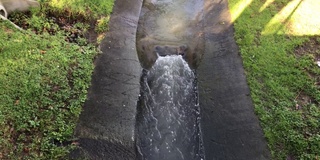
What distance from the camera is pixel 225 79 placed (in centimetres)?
868

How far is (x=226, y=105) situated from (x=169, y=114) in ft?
5.11

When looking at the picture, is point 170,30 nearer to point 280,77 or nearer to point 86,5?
point 86,5

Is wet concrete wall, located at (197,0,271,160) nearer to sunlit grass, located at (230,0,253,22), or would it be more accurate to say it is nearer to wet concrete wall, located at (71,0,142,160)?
sunlit grass, located at (230,0,253,22)

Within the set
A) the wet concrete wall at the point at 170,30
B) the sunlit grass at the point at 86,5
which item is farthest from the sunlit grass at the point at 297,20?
the sunlit grass at the point at 86,5

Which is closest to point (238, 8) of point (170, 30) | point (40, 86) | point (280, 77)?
point (170, 30)

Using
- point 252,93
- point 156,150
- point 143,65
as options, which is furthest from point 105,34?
point 252,93

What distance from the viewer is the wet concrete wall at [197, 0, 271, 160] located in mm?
7125

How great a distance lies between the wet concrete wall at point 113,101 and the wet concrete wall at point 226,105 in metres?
1.92

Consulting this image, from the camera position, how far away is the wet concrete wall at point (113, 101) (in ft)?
22.8

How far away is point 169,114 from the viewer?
26.9 ft

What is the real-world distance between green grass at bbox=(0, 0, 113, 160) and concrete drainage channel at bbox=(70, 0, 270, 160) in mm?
352

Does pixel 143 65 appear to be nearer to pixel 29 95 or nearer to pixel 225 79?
pixel 225 79

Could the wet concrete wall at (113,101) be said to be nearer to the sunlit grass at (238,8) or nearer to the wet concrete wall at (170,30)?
the wet concrete wall at (170,30)

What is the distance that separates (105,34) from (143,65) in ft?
5.66
